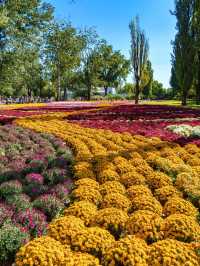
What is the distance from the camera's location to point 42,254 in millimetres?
3777

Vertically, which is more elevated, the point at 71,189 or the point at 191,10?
the point at 191,10

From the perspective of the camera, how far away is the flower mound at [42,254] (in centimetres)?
369

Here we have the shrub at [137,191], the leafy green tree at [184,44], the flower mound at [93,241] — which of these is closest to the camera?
the flower mound at [93,241]

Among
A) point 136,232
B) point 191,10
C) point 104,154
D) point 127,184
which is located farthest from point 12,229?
point 191,10

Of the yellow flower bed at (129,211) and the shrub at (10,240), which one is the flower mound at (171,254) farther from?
the shrub at (10,240)

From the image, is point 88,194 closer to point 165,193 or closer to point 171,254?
point 165,193

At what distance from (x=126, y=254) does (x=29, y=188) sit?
2.88m

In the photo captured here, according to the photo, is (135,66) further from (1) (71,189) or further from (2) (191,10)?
(1) (71,189)

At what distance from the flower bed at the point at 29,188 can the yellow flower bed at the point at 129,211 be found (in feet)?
0.96

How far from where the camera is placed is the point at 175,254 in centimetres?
389

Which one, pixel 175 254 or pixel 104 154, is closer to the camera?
pixel 175 254

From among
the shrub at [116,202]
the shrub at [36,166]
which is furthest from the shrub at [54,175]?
the shrub at [116,202]

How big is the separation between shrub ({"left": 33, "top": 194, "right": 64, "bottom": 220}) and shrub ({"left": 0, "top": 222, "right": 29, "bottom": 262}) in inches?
39.5

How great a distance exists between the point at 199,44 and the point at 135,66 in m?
9.89
